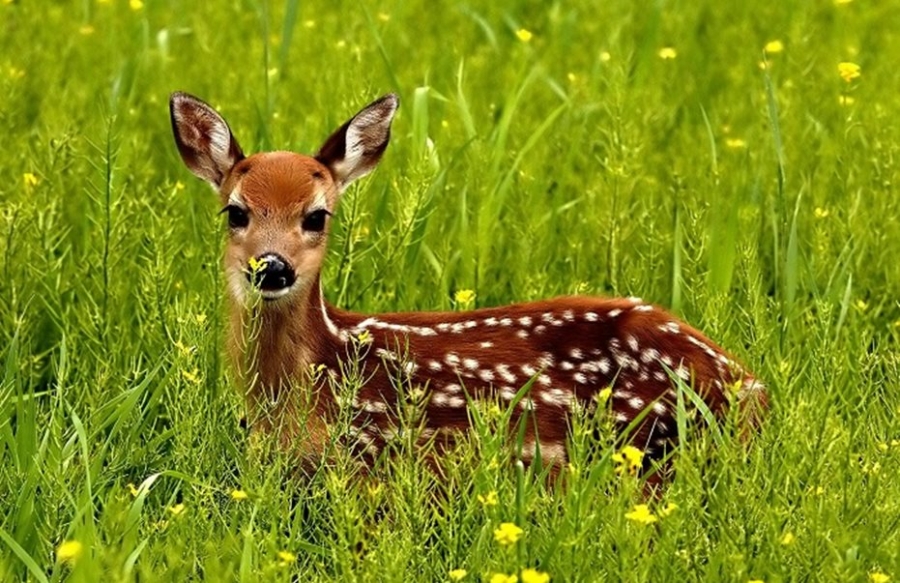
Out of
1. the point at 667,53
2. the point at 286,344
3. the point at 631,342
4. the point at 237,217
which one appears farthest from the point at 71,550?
the point at 667,53

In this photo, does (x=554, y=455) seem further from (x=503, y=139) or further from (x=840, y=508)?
(x=503, y=139)

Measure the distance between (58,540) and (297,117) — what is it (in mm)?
3283

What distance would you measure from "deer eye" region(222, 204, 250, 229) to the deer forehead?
27mm

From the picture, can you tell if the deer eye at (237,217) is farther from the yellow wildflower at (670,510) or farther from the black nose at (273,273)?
the yellow wildflower at (670,510)

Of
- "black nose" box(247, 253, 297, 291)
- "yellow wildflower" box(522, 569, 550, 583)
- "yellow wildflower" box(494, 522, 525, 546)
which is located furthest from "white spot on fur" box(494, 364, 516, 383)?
"yellow wildflower" box(522, 569, 550, 583)

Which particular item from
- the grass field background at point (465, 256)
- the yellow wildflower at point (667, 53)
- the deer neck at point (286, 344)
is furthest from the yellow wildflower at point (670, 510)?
the yellow wildflower at point (667, 53)

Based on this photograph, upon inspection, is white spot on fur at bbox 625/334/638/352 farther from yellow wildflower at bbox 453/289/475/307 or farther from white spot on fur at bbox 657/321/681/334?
yellow wildflower at bbox 453/289/475/307

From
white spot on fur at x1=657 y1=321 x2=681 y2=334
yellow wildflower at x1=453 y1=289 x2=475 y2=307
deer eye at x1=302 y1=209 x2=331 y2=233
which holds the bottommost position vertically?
yellow wildflower at x1=453 y1=289 x2=475 y2=307

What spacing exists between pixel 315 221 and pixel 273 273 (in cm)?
32

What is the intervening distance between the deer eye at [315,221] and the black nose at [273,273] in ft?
0.70

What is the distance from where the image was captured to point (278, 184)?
5547mm

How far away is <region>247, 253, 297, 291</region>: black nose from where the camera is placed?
5332mm

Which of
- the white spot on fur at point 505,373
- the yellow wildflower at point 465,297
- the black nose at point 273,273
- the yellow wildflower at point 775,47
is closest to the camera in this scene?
the black nose at point 273,273

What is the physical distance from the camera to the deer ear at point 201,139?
19.2 ft
